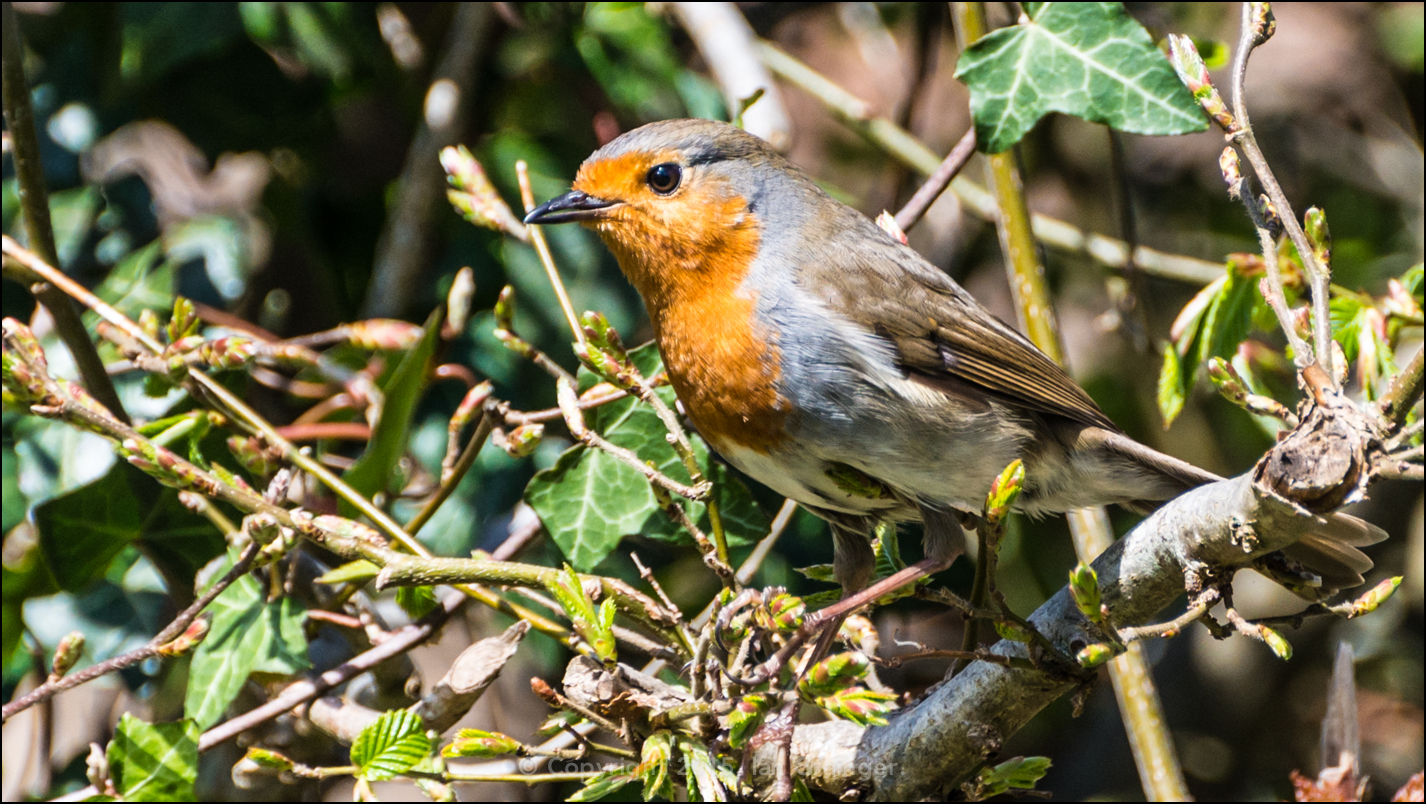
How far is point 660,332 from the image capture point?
2.25 m

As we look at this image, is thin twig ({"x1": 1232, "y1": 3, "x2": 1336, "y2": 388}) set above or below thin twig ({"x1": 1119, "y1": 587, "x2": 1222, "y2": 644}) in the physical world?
above

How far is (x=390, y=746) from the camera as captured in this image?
1751 millimetres

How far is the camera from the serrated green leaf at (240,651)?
214 cm

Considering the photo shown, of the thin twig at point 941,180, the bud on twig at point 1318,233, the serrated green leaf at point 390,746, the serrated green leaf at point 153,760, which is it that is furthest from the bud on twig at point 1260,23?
the serrated green leaf at point 153,760

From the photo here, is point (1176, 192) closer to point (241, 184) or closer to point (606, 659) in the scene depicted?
point (241, 184)

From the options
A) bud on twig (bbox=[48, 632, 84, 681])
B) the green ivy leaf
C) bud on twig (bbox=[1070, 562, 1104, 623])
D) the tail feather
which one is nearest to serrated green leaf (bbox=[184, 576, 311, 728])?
the green ivy leaf

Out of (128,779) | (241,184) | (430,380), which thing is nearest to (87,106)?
(241,184)

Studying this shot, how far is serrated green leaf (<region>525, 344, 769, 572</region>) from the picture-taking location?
7.13ft

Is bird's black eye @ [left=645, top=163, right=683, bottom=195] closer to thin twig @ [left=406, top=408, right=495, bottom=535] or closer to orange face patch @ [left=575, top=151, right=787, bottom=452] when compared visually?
orange face patch @ [left=575, top=151, right=787, bottom=452]

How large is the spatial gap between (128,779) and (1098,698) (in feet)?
9.86

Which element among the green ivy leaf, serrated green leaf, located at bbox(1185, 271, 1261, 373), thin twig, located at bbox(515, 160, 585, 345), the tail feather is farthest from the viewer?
serrated green leaf, located at bbox(1185, 271, 1261, 373)

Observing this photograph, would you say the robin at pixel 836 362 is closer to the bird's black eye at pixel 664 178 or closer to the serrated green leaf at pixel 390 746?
the bird's black eye at pixel 664 178

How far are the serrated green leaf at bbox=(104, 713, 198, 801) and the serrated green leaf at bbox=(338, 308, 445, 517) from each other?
0.48 m

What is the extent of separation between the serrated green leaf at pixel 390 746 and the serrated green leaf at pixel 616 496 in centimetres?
49
